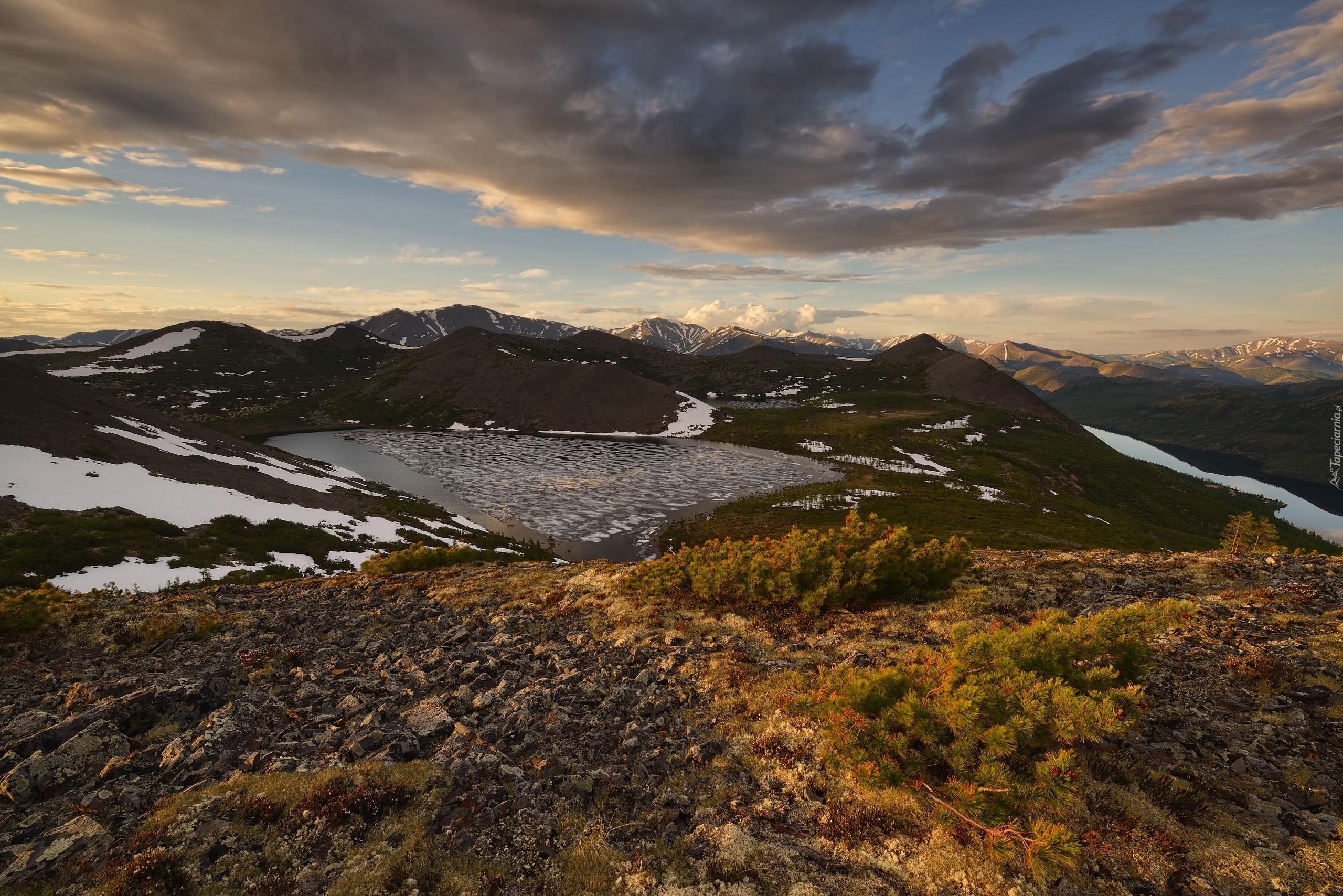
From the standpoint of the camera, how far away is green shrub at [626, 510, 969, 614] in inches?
579

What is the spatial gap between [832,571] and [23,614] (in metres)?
21.5

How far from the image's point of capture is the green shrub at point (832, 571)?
579 inches

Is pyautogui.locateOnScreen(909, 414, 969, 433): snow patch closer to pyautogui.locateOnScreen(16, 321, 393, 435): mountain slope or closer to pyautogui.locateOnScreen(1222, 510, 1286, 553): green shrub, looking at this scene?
pyautogui.locateOnScreen(1222, 510, 1286, 553): green shrub

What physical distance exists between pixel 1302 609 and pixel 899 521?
4990 centimetres

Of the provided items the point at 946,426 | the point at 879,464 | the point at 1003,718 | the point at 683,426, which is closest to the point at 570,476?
the point at 879,464

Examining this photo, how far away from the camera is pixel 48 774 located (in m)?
7.34

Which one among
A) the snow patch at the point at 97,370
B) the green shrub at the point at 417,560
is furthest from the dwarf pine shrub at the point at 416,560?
the snow patch at the point at 97,370

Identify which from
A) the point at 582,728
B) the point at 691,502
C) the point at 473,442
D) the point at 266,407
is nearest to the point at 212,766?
the point at 582,728

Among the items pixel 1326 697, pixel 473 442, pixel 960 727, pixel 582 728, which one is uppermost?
pixel 960 727

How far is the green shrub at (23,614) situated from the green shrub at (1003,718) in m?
19.1

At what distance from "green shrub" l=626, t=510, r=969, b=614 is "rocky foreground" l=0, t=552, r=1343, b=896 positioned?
847mm

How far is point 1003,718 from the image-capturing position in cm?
668

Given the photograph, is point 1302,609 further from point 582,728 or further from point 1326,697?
point 582,728

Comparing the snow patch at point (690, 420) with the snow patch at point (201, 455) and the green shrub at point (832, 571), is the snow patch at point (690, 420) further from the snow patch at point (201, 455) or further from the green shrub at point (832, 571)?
the green shrub at point (832, 571)
